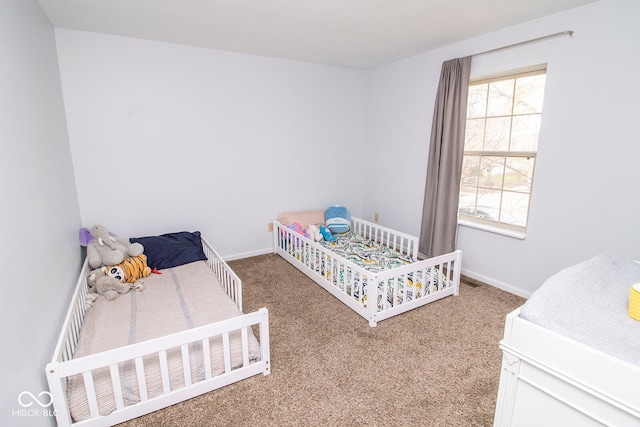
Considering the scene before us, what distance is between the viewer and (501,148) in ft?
9.53

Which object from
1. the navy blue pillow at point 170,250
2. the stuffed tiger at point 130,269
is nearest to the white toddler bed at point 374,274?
the navy blue pillow at point 170,250

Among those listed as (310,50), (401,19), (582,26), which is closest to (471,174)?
(582,26)

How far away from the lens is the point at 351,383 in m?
1.78

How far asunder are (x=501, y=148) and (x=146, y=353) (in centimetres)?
311

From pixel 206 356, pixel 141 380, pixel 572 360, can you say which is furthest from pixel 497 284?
pixel 141 380

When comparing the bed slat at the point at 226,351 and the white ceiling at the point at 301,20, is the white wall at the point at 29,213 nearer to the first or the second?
the white ceiling at the point at 301,20

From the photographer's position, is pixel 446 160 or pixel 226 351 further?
pixel 446 160

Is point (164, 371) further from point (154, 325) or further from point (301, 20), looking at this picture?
point (301, 20)

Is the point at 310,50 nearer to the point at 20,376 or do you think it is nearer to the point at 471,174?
the point at 471,174

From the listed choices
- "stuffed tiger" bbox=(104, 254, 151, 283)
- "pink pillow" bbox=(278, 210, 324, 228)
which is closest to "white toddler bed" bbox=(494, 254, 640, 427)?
"stuffed tiger" bbox=(104, 254, 151, 283)

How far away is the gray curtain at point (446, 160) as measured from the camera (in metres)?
2.96

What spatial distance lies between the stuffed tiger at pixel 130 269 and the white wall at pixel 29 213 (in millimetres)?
243

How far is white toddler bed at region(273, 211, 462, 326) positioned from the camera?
2.37m

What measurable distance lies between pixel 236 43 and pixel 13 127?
204 cm
